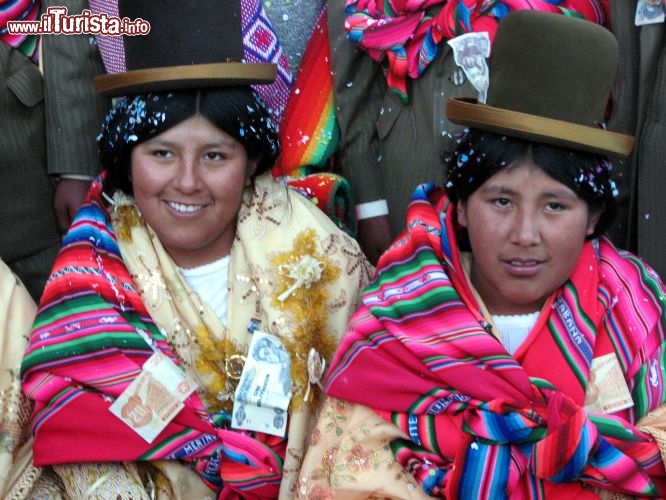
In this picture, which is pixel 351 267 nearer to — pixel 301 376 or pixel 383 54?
pixel 301 376

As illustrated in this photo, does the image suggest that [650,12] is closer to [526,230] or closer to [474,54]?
[474,54]

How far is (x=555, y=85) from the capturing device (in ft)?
8.92

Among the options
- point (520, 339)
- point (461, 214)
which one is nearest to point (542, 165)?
point (461, 214)

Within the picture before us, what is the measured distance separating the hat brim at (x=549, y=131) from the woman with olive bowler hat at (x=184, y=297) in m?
0.76

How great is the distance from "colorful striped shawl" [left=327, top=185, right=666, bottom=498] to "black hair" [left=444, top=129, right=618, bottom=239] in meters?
0.16

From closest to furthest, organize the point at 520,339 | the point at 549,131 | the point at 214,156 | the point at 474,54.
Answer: the point at 549,131 → the point at 520,339 → the point at 214,156 → the point at 474,54

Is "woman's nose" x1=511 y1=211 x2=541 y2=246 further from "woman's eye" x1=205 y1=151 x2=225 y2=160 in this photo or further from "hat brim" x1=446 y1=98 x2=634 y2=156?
"woman's eye" x1=205 y1=151 x2=225 y2=160

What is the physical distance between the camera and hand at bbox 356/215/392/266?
12.3 ft

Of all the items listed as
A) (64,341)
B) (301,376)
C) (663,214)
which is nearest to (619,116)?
(663,214)

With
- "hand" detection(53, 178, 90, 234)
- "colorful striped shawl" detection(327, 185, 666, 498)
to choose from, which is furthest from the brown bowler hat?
"colorful striped shawl" detection(327, 185, 666, 498)

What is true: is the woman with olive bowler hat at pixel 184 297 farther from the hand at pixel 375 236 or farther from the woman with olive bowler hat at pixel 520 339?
the hand at pixel 375 236

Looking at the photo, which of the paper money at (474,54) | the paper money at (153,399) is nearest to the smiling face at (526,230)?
the paper money at (474,54)

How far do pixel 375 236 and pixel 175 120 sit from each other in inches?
40.4

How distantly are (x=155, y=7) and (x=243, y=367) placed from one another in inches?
45.8
